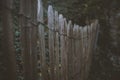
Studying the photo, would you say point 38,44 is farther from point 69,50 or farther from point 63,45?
point 69,50

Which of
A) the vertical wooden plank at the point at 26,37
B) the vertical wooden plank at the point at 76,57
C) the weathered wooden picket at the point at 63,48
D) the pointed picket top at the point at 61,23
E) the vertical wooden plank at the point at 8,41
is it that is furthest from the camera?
the vertical wooden plank at the point at 76,57

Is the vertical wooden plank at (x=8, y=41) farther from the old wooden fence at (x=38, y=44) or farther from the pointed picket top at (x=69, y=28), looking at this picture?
the pointed picket top at (x=69, y=28)

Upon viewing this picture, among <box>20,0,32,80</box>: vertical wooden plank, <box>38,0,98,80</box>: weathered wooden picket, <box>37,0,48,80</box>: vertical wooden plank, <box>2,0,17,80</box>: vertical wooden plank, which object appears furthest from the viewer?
<box>38,0,98,80</box>: weathered wooden picket

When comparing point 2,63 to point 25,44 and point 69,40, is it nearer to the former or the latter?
point 25,44

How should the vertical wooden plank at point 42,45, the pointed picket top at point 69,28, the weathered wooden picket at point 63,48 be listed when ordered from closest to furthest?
the vertical wooden plank at point 42,45, the weathered wooden picket at point 63,48, the pointed picket top at point 69,28

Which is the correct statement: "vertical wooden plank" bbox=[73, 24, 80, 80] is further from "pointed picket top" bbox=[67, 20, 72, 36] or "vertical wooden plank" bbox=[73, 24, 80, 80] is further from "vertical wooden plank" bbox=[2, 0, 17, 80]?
"vertical wooden plank" bbox=[2, 0, 17, 80]

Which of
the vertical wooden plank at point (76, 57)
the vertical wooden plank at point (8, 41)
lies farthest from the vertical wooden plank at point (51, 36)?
the vertical wooden plank at point (8, 41)

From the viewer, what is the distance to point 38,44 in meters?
3.48

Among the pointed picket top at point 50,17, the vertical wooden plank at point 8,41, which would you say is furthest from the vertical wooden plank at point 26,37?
the pointed picket top at point 50,17

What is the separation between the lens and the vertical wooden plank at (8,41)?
1924 mm

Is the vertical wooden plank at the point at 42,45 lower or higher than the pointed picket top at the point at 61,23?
lower

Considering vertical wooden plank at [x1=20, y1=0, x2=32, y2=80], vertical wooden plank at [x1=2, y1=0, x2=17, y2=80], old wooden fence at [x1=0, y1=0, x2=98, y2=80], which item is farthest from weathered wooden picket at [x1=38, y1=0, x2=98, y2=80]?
vertical wooden plank at [x1=2, y1=0, x2=17, y2=80]

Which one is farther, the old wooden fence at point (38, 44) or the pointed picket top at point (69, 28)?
the pointed picket top at point (69, 28)

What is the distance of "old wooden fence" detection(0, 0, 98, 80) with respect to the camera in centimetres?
198
